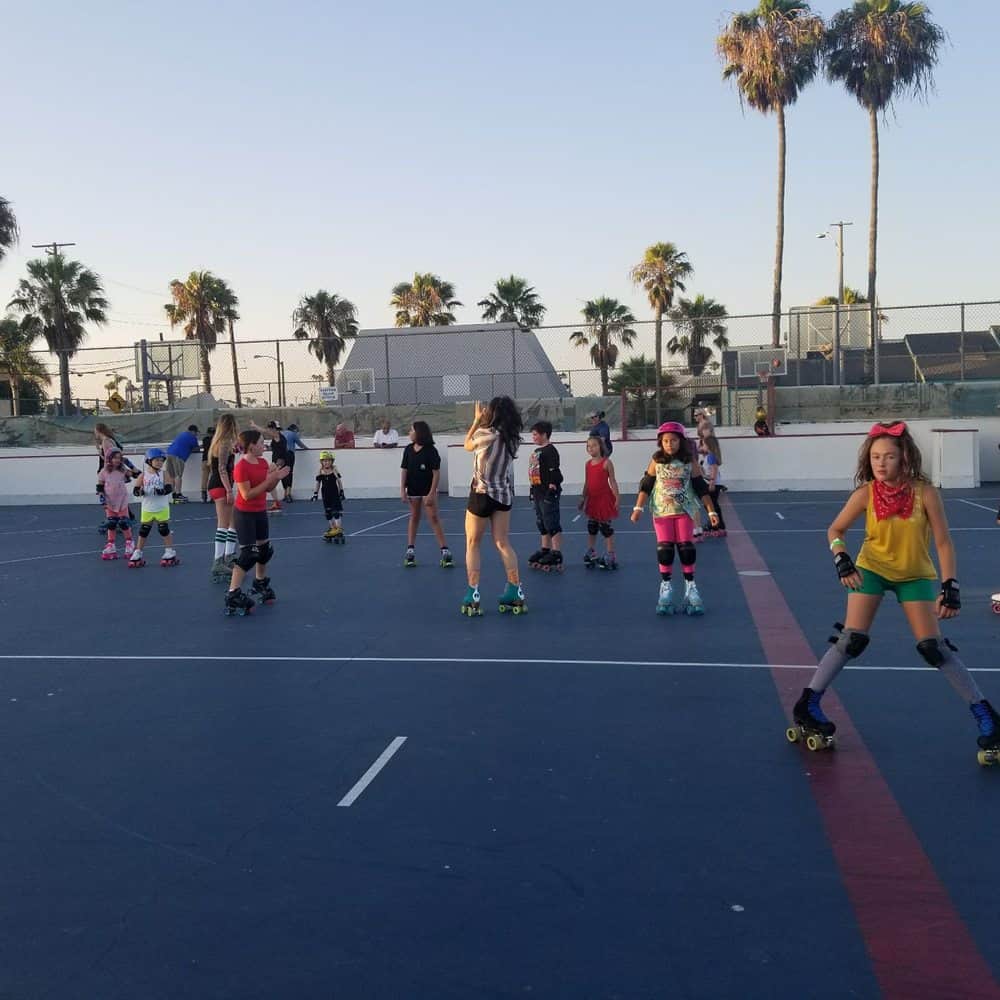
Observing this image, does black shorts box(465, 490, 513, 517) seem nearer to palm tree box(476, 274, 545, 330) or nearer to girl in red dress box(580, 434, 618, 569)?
girl in red dress box(580, 434, 618, 569)

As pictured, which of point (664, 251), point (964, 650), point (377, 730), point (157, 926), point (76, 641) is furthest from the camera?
point (664, 251)

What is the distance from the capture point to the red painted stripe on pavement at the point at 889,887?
356 centimetres

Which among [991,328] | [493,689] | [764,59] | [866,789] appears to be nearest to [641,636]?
[493,689]

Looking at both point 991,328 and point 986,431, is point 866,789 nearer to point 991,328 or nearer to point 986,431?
point 986,431

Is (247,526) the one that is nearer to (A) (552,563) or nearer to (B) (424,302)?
(A) (552,563)

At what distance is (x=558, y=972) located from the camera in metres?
3.65

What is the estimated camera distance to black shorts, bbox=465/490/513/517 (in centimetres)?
995

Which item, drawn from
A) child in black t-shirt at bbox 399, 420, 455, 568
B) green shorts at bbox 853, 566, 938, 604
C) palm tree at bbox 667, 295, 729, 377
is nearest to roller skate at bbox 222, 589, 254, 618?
child in black t-shirt at bbox 399, 420, 455, 568

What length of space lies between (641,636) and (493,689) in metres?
2.02

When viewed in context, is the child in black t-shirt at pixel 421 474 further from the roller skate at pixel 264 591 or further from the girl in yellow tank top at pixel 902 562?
the girl in yellow tank top at pixel 902 562

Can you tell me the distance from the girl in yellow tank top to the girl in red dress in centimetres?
696

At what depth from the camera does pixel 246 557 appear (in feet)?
34.8

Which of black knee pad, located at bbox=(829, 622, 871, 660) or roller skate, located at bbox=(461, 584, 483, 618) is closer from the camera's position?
black knee pad, located at bbox=(829, 622, 871, 660)

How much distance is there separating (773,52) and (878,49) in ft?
13.6
